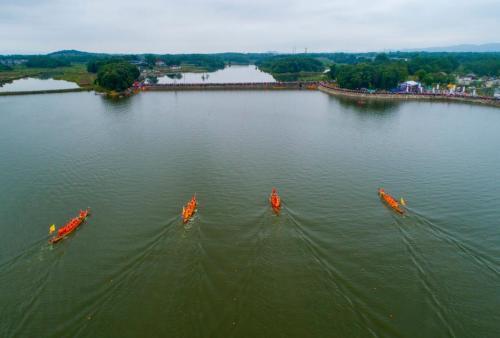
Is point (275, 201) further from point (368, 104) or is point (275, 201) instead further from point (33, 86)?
point (33, 86)

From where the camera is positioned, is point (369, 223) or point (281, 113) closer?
point (369, 223)

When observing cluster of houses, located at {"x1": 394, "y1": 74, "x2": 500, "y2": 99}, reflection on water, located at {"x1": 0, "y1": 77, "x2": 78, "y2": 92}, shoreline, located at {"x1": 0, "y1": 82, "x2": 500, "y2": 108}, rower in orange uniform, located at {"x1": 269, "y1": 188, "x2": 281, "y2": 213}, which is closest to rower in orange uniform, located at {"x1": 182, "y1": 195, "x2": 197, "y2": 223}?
rower in orange uniform, located at {"x1": 269, "y1": 188, "x2": 281, "y2": 213}

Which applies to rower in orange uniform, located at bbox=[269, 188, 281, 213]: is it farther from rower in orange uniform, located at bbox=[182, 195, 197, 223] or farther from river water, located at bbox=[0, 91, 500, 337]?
rower in orange uniform, located at bbox=[182, 195, 197, 223]

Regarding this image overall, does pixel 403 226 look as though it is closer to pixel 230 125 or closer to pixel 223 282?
pixel 223 282

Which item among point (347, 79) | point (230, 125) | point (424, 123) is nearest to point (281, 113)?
point (230, 125)

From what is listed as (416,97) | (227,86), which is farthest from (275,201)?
(227,86)

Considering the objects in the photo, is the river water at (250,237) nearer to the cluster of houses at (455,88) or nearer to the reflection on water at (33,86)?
the cluster of houses at (455,88)

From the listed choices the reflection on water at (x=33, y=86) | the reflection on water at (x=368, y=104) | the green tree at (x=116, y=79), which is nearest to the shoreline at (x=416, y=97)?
the reflection on water at (x=368, y=104)
